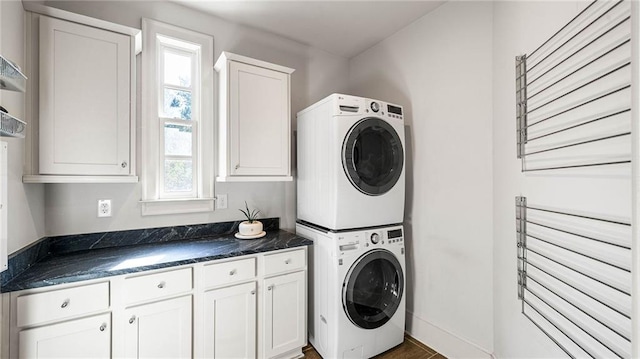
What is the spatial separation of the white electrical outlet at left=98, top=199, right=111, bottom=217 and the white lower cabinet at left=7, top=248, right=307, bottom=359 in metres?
0.65

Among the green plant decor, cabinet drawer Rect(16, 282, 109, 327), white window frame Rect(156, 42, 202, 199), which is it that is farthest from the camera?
the green plant decor

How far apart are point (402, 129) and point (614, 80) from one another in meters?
1.44

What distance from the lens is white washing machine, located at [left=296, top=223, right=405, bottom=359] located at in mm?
1955

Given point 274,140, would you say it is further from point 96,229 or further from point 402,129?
point 96,229

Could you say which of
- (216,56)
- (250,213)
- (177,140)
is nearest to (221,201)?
(250,213)

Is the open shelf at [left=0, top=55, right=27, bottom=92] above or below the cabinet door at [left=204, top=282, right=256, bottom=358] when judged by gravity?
above

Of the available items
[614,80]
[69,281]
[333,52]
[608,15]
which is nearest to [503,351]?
[614,80]

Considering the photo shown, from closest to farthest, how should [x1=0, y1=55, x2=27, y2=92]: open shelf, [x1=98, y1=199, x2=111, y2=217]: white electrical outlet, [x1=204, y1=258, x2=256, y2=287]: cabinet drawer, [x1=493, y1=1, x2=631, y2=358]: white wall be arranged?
[x1=493, y1=1, x2=631, y2=358]: white wall
[x1=0, y1=55, x2=27, y2=92]: open shelf
[x1=204, y1=258, x2=256, y2=287]: cabinet drawer
[x1=98, y1=199, x2=111, y2=217]: white electrical outlet

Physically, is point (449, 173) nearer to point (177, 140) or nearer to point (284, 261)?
point (284, 261)

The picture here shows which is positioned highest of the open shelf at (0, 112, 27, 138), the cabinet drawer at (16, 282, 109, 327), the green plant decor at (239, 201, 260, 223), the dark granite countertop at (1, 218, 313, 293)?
the open shelf at (0, 112, 27, 138)

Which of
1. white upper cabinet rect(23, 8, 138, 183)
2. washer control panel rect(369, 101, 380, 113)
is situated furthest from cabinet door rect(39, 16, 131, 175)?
washer control panel rect(369, 101, 380, 113)

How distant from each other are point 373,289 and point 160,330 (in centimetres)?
145

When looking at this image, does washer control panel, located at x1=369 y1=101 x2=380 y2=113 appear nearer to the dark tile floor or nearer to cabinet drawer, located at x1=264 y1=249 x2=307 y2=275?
cabinet drawer, located at x1=264 y1=249 x2=307 y2=275

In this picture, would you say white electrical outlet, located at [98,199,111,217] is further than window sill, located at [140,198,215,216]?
No
